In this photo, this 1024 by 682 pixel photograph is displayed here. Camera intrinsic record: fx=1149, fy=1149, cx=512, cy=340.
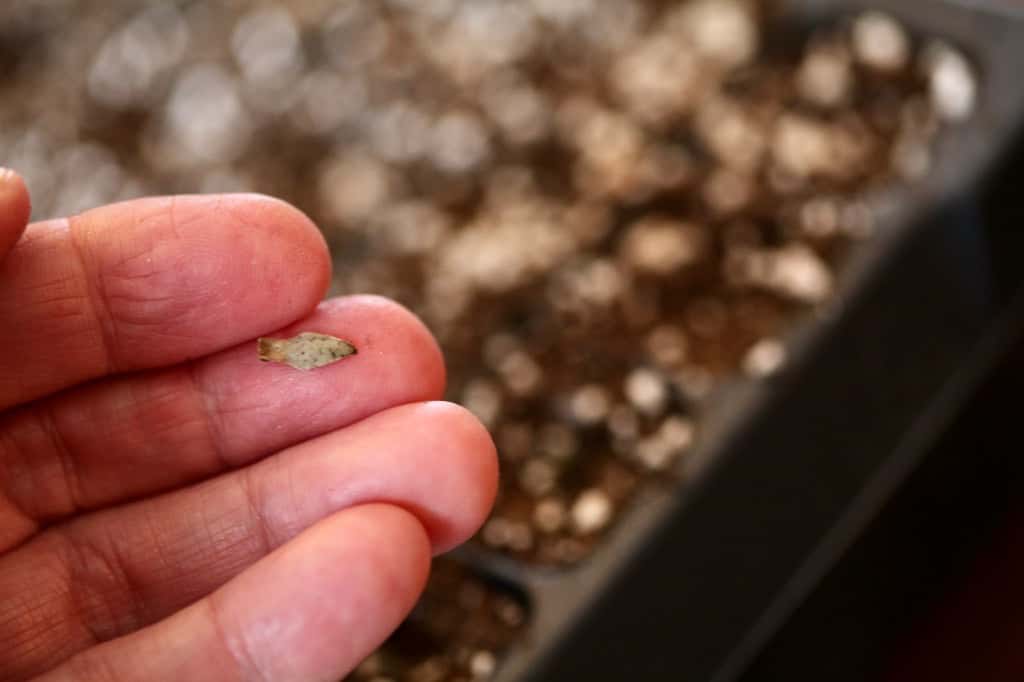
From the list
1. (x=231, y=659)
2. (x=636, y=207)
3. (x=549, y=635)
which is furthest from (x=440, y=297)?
(x=231, y=659)

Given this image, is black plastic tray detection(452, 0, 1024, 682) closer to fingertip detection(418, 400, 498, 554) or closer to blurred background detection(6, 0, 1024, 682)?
blurred background detection(6, 0, 1024, 682)

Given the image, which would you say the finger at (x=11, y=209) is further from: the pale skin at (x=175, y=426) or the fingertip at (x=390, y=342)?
the fingertip at (x=390, y=342)

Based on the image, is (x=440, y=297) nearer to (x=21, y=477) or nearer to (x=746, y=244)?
(x=746, y=244)

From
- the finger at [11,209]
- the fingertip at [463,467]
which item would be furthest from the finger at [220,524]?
the finger at [11,209]

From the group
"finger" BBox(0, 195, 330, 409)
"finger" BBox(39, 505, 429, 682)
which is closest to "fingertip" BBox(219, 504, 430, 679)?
"finger" BBox(39, 505, 429, 682)

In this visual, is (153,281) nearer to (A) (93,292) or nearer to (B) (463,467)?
(A) (93,292)
